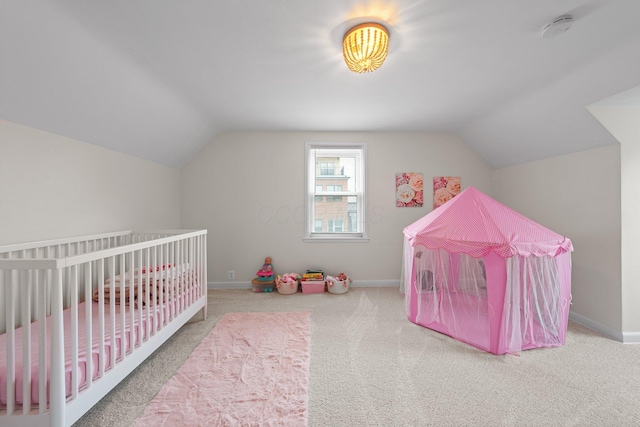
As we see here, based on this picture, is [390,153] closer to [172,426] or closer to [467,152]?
[467,152]

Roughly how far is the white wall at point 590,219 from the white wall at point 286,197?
0.92m

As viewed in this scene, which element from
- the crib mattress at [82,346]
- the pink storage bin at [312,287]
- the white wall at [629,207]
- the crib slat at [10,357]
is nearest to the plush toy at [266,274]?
the pink storage bin at [312,287]

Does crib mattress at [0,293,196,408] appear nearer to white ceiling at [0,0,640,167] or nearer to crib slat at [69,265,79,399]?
crib slat at [69,265,79,399]

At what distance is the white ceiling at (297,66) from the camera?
1.33 meters

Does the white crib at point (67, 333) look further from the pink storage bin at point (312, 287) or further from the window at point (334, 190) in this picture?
the window at point (334, 190)

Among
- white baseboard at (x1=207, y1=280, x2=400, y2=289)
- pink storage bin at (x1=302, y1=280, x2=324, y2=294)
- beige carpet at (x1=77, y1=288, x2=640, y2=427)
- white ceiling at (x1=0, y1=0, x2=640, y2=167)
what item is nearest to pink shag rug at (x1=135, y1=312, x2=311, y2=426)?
beige carpet at (x1=77, y1=288, x2=640, y2=427)

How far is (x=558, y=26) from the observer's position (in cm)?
140

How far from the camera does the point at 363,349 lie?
1.99m

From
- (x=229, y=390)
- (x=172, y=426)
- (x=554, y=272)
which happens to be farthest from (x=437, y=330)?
(x=172, y=426)

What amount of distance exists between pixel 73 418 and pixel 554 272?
312 cm

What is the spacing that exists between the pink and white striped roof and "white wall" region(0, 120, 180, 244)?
9.30ft

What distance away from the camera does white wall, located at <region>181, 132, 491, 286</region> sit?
3.45 m

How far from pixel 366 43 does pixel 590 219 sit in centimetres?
255

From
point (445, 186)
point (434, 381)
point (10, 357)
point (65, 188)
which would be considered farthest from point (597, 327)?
point (65, 188)
